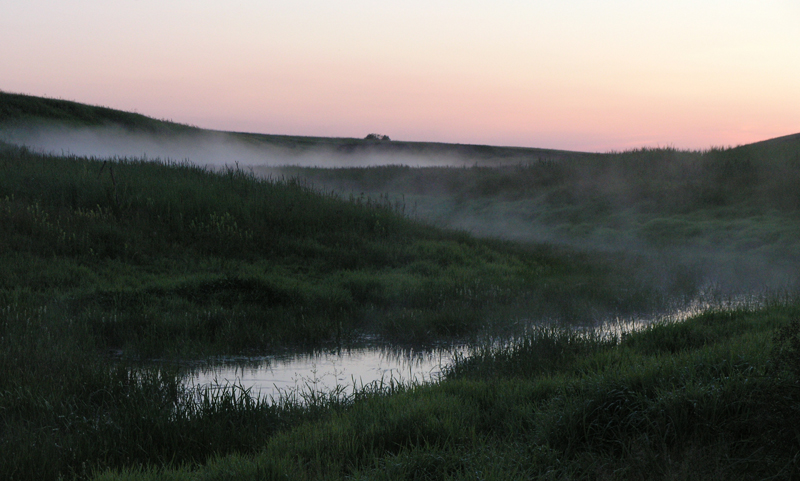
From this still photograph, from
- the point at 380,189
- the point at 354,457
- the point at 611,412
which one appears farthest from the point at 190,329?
the point at 380,189

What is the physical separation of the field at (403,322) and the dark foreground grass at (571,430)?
0.07 feet

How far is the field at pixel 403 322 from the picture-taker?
3.88m

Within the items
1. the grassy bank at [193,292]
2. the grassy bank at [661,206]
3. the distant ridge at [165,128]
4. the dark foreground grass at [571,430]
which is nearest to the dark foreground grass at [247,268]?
the grassy bank at [193,292]

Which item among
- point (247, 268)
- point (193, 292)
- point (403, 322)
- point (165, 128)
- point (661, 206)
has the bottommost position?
point (403, 322)

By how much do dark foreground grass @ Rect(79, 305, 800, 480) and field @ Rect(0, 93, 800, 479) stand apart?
2cm

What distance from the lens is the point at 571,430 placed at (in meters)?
4.11

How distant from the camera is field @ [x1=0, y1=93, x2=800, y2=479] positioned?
3.88 meters

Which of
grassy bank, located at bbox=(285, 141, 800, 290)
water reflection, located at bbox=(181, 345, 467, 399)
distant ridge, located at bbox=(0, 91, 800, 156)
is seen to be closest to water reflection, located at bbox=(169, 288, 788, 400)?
water reflection, located at bbox=(181, 345, 467, 399)

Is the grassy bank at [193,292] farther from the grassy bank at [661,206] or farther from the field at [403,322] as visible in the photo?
the grassy bank at [661,206]

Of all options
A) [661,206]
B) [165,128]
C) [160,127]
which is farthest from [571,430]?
[165,128]

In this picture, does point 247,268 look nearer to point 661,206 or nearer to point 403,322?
point 403,322

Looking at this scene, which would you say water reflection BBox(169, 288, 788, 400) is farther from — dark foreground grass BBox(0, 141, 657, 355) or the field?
dark foreground grass BBox(0, 141, 657, 355)

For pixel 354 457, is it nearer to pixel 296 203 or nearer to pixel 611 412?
pixel 611 412

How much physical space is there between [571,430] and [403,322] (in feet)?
15.2
